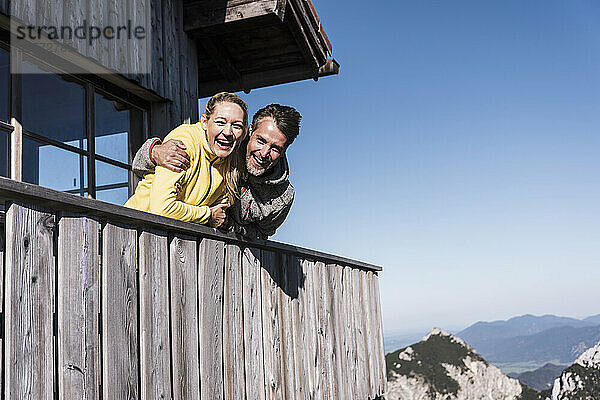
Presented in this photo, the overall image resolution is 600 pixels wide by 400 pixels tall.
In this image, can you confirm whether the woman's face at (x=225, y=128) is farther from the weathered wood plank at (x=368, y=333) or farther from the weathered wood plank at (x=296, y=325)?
the weathered wood plank at (x=368, y=333)

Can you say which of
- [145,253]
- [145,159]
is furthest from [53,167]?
[145,253]

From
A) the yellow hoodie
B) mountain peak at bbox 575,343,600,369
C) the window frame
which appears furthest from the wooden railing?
mountain peak at bbox 575,343,600,369

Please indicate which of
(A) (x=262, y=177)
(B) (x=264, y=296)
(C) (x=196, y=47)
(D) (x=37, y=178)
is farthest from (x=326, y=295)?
(C) (x=196, y=47)

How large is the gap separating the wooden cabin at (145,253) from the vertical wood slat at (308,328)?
0.01 m

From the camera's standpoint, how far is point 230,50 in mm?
6559

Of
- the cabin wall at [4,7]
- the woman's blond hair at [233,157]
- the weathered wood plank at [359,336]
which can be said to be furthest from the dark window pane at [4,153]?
the weathered wood plank at [359,336]

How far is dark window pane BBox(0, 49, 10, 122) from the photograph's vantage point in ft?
12.6

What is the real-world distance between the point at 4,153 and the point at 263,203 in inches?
62.5

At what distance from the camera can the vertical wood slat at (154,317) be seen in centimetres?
254

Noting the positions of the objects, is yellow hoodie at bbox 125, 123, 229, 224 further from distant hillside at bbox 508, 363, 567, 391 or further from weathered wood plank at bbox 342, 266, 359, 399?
distant hillside at bbox 508, 363, 567, 391

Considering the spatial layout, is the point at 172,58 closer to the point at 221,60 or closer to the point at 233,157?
the point at 221,60

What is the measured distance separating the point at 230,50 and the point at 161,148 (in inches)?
146

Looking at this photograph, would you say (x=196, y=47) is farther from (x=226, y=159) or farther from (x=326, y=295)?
(x=226, y=159)

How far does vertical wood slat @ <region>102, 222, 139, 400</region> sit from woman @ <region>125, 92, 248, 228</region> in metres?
0.54
